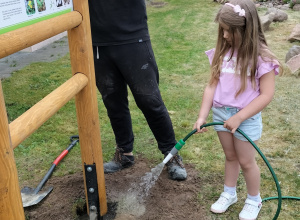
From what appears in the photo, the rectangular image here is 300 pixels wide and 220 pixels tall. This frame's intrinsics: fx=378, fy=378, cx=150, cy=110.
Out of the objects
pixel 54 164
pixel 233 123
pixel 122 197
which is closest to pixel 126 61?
pixel 233 123

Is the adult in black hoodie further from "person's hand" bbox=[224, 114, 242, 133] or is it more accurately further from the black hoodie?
"person's hand" bbox=[224, 114, 242, 133]

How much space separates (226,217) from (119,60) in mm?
1202

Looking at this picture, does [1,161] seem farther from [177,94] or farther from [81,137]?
[177,94]

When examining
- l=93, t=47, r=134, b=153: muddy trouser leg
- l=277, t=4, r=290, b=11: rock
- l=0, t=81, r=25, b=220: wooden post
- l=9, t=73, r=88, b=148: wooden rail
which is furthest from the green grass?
l=277, t=4, r=290, b=11: rock

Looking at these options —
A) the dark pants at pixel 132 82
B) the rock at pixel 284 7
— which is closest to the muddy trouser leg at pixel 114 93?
the dark pants at pixel 132 82

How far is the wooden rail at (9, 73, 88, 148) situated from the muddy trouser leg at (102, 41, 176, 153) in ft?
1.56

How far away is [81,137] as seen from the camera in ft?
7.23

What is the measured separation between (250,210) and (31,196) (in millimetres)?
1447

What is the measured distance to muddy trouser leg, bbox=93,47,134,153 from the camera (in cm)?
248

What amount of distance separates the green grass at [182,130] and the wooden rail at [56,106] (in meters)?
0.83

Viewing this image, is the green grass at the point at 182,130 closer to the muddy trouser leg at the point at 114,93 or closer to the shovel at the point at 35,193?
the shovel at the point at 35,193

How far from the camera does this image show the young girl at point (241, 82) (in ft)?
6.40

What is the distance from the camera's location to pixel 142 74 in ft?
8.00

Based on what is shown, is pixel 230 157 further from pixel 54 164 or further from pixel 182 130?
pixel 54 164
